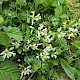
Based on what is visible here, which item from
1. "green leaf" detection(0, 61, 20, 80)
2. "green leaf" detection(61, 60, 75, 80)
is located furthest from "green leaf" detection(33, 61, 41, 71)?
"green leaf" detection(61, 60, 75, 80)

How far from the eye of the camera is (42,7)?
273 cm

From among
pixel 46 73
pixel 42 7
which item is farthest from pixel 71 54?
pixel 42 7

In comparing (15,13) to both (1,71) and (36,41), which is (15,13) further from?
(1,71)

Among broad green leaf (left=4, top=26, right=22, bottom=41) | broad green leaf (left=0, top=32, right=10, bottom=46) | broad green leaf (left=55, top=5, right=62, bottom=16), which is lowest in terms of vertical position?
broad green leaf (left=0, top=32, right=10, bottom=46)

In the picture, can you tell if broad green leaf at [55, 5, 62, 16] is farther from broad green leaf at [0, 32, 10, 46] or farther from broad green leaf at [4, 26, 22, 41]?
broad green leaf at [0, 32, 10, 46]

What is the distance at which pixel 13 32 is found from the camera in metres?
2.40

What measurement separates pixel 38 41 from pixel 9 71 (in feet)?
1.26

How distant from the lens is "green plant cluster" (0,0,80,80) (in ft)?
7.96

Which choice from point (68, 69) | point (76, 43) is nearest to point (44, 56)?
point (68, 69)

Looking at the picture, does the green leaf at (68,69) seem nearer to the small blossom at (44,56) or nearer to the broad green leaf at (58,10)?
the small blossom at (44,56)

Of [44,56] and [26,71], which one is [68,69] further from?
[26,71]

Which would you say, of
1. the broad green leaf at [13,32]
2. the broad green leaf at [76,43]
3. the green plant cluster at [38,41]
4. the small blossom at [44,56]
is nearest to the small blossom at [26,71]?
the green plant cluster at [38,41]

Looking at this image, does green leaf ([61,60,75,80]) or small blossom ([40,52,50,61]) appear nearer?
small blossom ([40,52,50,61])

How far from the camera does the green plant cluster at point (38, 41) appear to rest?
2426mm
